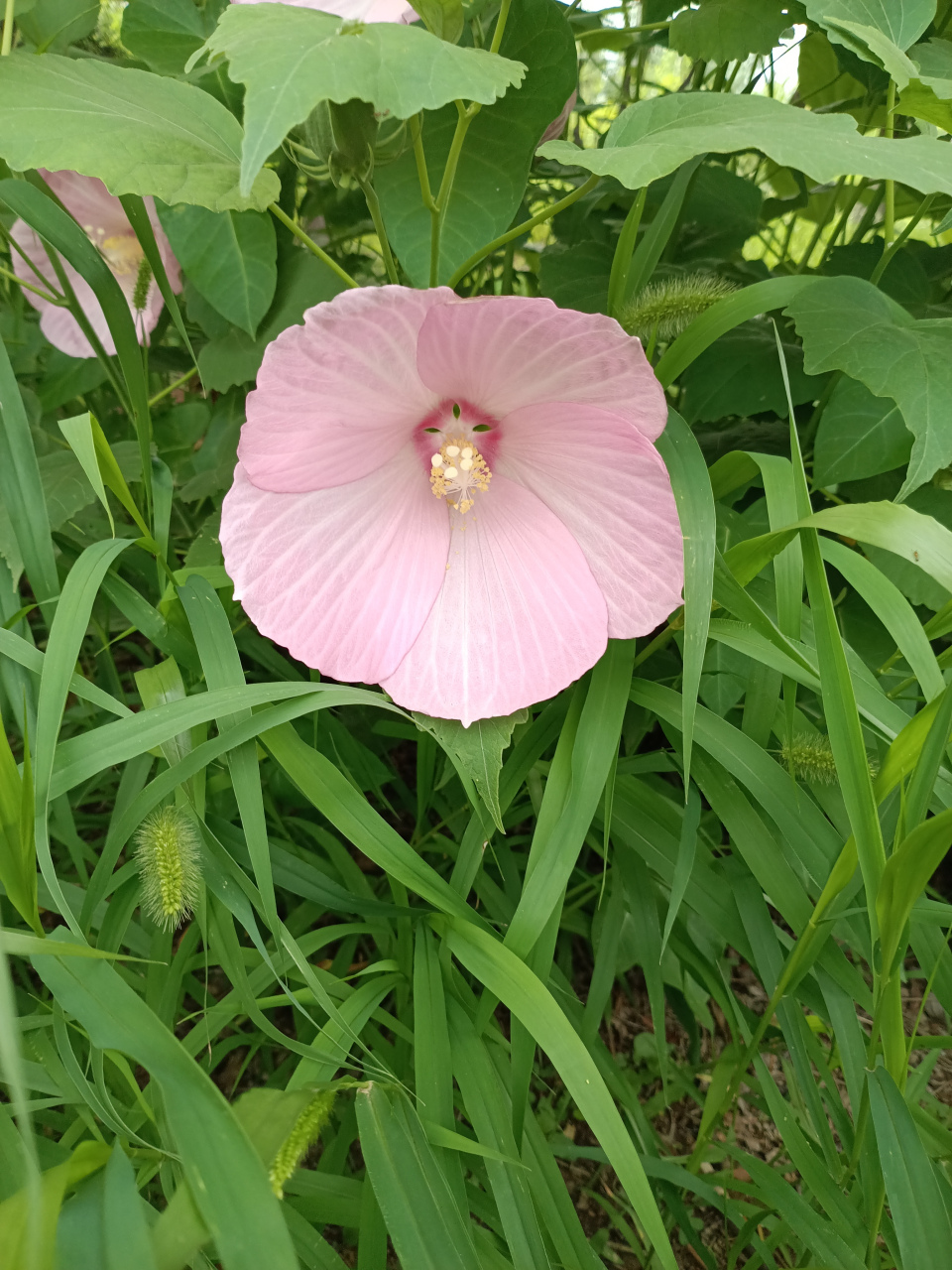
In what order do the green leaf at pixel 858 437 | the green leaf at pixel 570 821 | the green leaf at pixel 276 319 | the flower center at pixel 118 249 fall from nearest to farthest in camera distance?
the green leaf at pixel 570 821
the green leaf at pixel 858 437
the green leaf at pixel 276 319
the flower center at pixel 118 249

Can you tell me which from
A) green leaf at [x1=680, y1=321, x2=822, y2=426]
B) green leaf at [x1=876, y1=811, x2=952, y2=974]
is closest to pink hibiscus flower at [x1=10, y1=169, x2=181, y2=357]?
green leaf at [x1=680, y1=321, x2=822, y2=426]

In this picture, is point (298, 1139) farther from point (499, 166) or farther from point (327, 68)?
point (499, 166)

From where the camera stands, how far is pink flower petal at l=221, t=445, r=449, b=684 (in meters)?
0.55

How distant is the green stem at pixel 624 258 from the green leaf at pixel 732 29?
175 mm

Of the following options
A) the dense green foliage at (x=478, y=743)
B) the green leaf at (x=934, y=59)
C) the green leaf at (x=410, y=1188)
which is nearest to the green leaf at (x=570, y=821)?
the dense green foliage at (x=478, y=743)

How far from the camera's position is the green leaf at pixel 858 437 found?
647 mm

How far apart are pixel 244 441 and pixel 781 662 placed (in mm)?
400

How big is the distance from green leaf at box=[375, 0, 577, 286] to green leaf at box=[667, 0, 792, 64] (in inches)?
4.6

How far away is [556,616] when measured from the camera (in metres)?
0.57

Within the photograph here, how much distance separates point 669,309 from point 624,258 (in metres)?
0.05

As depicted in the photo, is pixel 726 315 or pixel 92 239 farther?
pixel 92 239

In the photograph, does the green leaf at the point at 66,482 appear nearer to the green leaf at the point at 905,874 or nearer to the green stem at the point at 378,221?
the green stem at the point at 378,221

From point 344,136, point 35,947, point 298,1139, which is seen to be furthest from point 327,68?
point 298,1139

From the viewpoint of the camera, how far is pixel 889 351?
0.58 m
